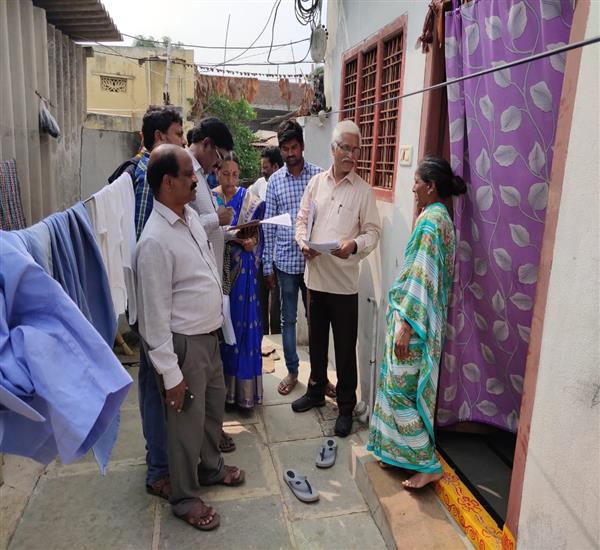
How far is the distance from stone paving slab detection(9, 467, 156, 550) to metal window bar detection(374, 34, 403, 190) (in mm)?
2648

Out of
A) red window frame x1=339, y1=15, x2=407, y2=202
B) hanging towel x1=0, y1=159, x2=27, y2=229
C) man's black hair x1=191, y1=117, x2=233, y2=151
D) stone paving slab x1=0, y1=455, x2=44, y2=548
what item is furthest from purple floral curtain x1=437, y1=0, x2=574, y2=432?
hanging towel x1=0, y1=159, x2=27, y2=229

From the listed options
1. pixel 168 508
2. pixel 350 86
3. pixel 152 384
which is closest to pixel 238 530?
pixel 168 508

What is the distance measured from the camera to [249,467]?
325 centimetres

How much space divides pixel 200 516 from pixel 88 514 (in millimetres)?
661

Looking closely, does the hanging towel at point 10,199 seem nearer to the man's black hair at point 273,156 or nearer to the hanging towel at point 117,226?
the hanging towel at point 117,226

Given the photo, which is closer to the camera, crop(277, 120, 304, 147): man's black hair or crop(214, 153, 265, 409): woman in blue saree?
crop(214, 153, 265, 409): woman in blue saree

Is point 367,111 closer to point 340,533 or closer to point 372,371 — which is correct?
point 372,371

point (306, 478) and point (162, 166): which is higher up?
point (162, 166)

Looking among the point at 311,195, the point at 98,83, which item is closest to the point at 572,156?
the point at 311,195

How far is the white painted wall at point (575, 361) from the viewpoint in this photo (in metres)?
1.52

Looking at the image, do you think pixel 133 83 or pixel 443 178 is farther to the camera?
pixel 133 83

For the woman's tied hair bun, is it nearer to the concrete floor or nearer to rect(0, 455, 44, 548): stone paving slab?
the concrete floor

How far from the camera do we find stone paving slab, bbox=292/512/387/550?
2574 millimetres

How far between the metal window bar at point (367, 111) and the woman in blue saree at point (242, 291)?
3.25 ft
